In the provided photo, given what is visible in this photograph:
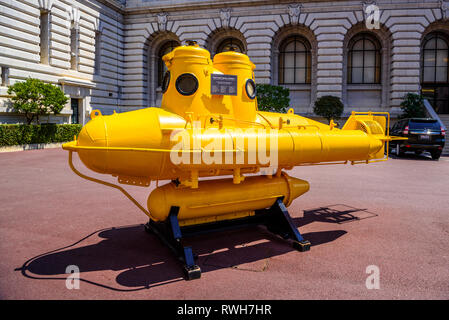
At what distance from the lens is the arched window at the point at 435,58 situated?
27.6 meters

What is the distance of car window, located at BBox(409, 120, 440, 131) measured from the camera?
1705 centimetres

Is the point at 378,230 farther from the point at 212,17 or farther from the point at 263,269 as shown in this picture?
the point at 212,17

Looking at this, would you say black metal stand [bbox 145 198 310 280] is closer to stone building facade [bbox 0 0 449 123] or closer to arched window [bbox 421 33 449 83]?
stone building facade [bbox 0 0 449 123]

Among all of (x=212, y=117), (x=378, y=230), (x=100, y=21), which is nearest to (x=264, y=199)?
(x=212, y=117)

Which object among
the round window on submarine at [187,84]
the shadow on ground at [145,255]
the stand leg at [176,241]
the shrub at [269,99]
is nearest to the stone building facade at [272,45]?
the shrub at [269,99]

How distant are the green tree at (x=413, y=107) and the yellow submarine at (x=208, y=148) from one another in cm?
2055

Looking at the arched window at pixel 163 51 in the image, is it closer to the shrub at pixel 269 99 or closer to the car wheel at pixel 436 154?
the shrub at pixel 269 99

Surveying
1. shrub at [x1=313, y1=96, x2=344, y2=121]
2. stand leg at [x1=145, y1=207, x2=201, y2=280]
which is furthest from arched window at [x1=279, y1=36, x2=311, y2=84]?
stand leg at [x1=145, y1=207, x2=201, y2=280]

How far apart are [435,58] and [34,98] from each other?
30489 millimetres

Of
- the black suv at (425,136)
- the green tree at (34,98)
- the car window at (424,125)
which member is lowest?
the black suv at (425,136)

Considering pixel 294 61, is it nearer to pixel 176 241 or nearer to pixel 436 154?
pixel 436 154

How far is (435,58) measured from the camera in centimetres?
2798

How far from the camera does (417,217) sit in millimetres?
6699

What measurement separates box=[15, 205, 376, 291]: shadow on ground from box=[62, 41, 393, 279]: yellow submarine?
0.22 m
